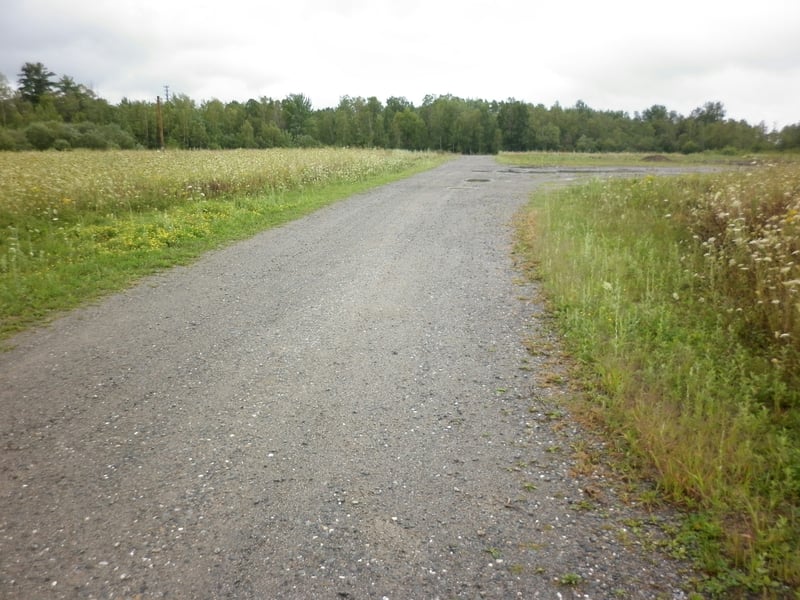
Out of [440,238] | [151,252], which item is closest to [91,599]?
[151,252]

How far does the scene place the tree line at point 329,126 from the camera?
184 ft

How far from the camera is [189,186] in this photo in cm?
1291

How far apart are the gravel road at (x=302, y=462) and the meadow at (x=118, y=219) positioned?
50.2 inches

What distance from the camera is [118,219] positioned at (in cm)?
1024

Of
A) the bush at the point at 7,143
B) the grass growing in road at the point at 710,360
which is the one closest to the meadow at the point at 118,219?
the grass growing in road at the point at 710,360

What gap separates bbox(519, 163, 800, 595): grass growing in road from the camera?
237 centimetres

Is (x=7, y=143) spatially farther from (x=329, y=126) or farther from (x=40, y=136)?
(x=329, y=126)

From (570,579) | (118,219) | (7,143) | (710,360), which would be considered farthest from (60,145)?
(570,579)

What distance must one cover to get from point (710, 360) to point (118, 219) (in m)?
10.9

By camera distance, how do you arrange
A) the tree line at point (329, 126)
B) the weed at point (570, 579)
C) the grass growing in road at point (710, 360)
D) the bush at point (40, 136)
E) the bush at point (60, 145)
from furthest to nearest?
the tree line at point (329, 126) < the bush at point (40, 136) < the bush at point (60, 145) < the grass growing in road at point (710, 360) < the weed at point (570, 579)

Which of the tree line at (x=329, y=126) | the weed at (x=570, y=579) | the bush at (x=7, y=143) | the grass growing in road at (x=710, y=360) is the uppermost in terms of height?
the tree line at (x=329, y=126)

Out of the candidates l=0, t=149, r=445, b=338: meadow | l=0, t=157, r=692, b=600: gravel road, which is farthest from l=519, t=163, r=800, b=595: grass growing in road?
l=0, t=149, r=445, b=338: meadow

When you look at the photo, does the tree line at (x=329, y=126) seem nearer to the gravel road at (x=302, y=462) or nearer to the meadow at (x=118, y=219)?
the meadow at (x=118, y=219)

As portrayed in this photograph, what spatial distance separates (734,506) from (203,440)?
3105 millimetres
